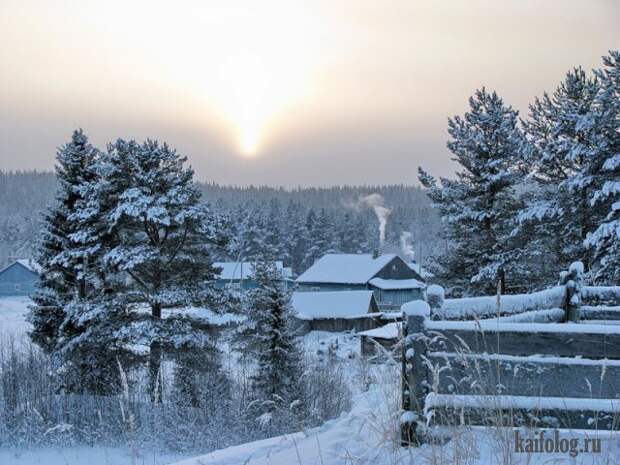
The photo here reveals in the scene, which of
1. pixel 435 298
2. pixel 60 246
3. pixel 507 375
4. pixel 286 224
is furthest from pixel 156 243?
pixel 286 224

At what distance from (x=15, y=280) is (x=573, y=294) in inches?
2926

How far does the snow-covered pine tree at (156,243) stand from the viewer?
1555 centimetres

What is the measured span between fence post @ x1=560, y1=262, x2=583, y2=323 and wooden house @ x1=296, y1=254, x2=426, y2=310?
44.0 metres

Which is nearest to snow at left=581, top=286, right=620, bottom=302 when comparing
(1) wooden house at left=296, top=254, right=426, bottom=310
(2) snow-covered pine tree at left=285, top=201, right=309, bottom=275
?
(1) wooden house at left=296, top=254, right=426, bottom=310

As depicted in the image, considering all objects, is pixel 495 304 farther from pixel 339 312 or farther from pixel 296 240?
pixel 296 240

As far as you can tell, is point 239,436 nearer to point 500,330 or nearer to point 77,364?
point 77,364

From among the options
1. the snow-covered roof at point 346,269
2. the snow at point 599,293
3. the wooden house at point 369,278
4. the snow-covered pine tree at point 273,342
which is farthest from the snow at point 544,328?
the snow-covered roof at point 346,269

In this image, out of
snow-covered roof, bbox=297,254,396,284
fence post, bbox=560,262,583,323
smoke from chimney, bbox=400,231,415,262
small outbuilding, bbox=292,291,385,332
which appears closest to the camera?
fence post, bbox=560,262,583,323

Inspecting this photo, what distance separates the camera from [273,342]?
47.0 feet

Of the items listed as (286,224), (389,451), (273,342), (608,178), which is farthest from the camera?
(286,224)

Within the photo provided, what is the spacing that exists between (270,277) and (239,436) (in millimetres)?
4287

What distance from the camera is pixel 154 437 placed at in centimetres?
Answer: 1257

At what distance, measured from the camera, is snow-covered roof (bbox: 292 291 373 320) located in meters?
41.8

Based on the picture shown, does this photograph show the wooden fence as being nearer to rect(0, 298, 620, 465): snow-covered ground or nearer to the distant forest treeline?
rect(0, 298, 620, 465): snow-covered ground
